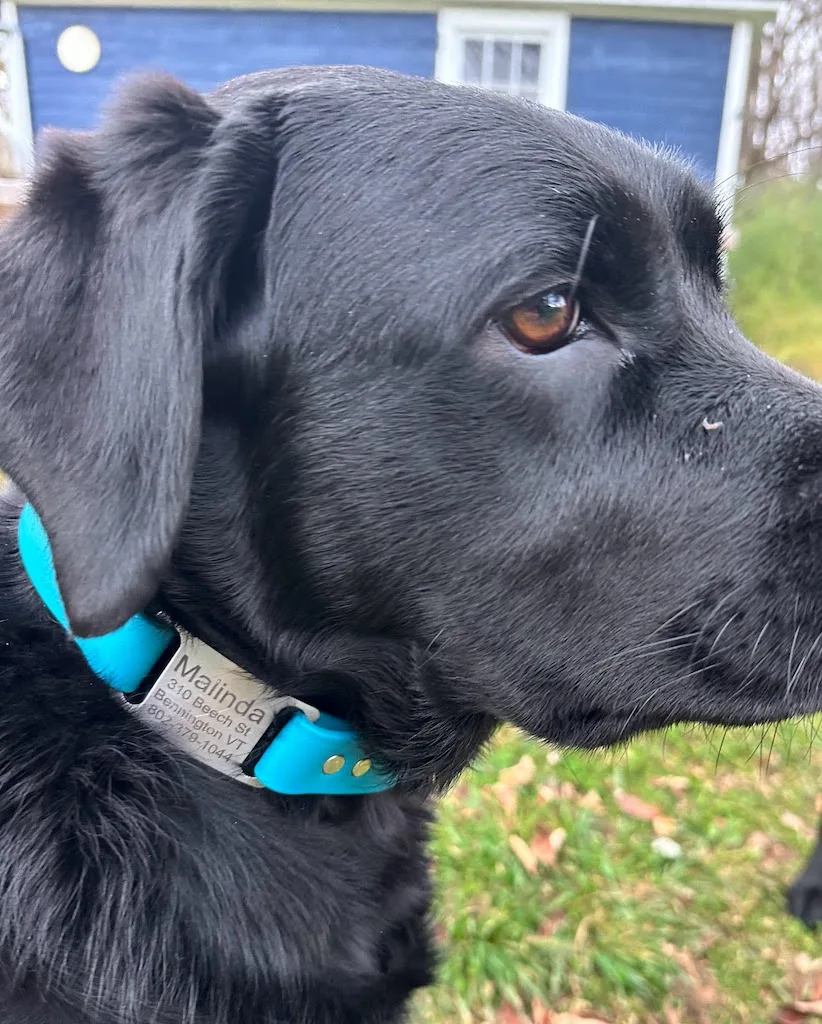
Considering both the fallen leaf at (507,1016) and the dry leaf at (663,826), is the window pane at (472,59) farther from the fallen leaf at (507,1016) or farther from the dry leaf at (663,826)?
the fallen leaf at (507,1016)

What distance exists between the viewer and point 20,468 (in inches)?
48.2

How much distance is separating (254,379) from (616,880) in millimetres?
2063

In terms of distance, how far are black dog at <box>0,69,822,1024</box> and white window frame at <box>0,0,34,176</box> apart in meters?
10.4

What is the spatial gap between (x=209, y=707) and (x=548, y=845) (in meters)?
1.82

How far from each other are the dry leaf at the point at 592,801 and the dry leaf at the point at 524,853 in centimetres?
31

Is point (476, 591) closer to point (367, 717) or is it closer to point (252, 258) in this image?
point (367, 717)

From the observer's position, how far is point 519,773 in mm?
3219

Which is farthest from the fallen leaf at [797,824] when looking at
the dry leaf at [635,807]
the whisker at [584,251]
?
the whisker at [584,251]

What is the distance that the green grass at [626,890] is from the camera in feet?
7.89

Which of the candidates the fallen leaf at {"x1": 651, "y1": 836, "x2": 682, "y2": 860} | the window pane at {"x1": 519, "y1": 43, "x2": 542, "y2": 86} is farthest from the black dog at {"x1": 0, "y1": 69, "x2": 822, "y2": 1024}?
the window pane at {"x1": 519, "y1": 43, "x2": 542, "y2": 86}

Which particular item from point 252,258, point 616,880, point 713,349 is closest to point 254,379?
point 252,258

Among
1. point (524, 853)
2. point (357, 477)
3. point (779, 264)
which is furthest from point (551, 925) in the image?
point (779, 264)

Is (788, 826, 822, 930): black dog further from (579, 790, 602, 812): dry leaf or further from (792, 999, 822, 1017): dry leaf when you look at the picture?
(579, 790, 602, 812): dry leaf

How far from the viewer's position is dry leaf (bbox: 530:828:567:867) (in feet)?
9.26
